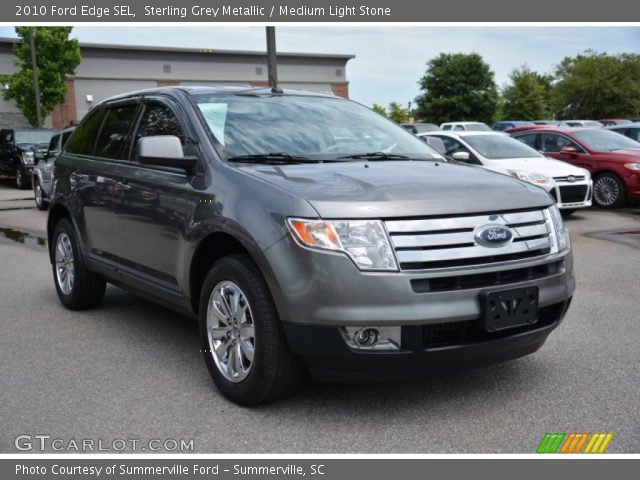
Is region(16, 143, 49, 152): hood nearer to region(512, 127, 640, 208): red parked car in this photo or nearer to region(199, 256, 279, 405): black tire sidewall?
region(512, 127, 640, 208): red parked car

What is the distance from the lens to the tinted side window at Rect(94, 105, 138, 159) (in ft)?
17.5

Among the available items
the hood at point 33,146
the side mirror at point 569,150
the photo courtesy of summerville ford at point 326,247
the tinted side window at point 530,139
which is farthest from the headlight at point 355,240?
the hood at point 33,146

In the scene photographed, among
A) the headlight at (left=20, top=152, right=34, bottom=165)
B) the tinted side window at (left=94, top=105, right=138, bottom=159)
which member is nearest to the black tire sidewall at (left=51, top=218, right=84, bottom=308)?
the tinted side window at (left=94, top=105, right=138, bottom=159)

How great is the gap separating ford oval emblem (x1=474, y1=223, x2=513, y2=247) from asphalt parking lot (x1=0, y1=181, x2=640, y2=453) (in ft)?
2.90

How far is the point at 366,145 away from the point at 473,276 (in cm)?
153

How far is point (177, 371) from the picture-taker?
4.50 m

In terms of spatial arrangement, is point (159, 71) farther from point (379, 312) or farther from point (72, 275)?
point (379, 312)

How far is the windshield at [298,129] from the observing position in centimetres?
439

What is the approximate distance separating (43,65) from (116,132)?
3294cm

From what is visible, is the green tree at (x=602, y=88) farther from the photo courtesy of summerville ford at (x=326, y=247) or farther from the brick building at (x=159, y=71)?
the photo courtesy of summerville ford at (x=326, y=247)

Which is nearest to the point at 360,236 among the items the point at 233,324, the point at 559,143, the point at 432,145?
the point at 233,324

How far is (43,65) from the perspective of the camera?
116ft

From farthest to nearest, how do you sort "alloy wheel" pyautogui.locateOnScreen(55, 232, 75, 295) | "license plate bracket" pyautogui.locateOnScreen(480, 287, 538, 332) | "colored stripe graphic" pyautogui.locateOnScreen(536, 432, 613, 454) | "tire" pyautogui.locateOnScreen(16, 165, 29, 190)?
"tire" pyautogui.locateOnScreen(16, 165, 29, 190) < "alloy wheel" pyautogui.locateOnScreen(55, 232, 75, 295) < "license plate bracket" pyautogui.locateOnScreen(480, 287, 538, 332) < "colored stripe graphic" pyautogui.locateOnScreen(536, 432, 613, 454)

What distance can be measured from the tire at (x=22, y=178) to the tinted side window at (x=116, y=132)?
54.7ft
